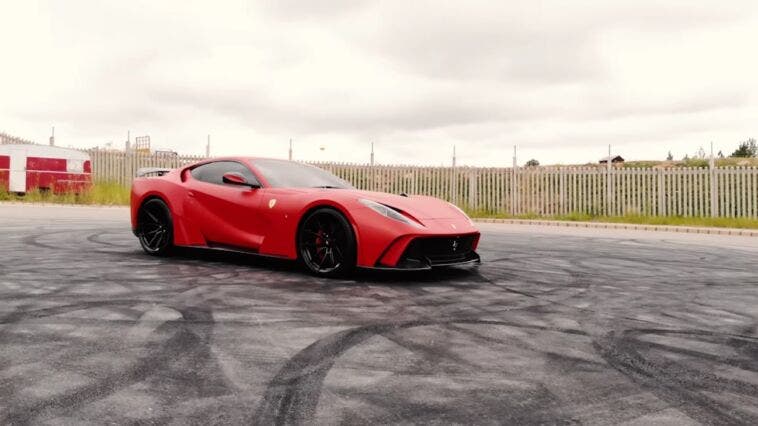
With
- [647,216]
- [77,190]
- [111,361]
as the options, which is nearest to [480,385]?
[111,361]

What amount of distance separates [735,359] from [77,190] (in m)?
22.0

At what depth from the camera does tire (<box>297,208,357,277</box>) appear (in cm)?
616

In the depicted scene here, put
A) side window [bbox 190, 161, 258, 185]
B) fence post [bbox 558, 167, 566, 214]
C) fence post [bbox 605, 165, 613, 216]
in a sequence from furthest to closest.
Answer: fence post [bbox 558, 167, 566, 214] < fence post [bbox 605, 165, 613, 216] < side window [bbox 190, 161, 258, 185]

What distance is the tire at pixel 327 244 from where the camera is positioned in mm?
6156

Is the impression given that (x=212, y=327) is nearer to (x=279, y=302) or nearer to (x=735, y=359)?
(x=279, y=302)

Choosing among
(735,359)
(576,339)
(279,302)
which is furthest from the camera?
(279,302)

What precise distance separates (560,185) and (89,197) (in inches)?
654

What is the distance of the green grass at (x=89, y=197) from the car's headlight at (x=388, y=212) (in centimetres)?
1795

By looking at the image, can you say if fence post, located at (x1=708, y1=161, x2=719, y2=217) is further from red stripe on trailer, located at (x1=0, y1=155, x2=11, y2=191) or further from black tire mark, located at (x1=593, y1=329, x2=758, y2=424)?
red stripe on trailer, located at (x1=0, y1=155, x2=11, y2=191)

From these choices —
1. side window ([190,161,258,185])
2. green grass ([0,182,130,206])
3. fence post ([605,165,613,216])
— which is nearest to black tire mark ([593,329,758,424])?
side window ([190,161,258,185])

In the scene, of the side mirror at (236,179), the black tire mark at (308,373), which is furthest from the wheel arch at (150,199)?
the black tire mark at (308,373)

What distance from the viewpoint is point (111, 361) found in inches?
132

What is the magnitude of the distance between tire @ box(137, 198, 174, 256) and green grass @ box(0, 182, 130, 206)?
14.9 meters

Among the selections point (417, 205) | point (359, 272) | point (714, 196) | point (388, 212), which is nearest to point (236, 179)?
point (359, 272)
